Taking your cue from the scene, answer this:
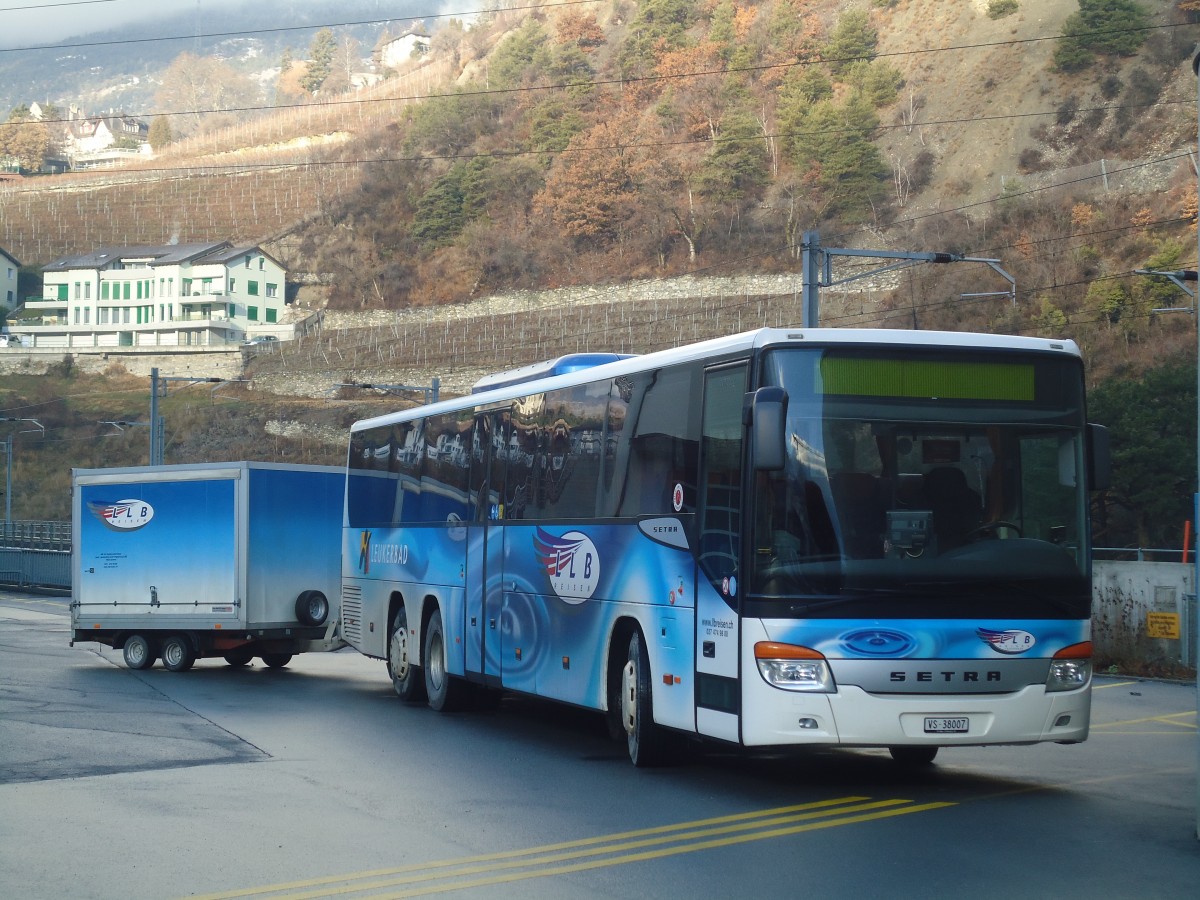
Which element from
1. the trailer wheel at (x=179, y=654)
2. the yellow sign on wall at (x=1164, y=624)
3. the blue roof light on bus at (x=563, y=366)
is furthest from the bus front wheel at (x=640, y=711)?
the yellow sign on wall at (x=1164, y=624)

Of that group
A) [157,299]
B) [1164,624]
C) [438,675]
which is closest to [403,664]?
[438,675]

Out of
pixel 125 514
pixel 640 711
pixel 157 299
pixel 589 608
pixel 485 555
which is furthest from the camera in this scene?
pixel 157 299

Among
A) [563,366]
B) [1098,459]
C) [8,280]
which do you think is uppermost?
[8,280]

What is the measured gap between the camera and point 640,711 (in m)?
12.0

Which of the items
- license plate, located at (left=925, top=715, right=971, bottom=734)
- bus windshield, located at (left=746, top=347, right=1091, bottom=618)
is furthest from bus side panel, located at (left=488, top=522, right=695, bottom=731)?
license plate, located at (left=925, top=715, right=971, bottom=734)

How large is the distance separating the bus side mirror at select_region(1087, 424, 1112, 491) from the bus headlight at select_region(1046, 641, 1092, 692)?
3.69 ft

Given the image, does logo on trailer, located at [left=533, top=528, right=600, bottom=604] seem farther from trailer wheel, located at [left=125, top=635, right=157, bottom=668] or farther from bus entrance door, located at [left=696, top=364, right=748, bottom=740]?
trailer wheel, located at [left=125, top=635, right=157, bottom=668]

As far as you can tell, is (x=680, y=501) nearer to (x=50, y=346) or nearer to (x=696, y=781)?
(x=696, y=781)

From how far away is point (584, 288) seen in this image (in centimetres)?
10988

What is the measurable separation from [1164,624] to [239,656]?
1409 centimetres

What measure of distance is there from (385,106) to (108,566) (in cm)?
17339

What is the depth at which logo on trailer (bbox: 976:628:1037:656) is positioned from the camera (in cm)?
1038

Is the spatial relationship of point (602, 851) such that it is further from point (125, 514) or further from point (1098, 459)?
point (125, 514)

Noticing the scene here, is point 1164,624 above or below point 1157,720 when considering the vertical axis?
above
